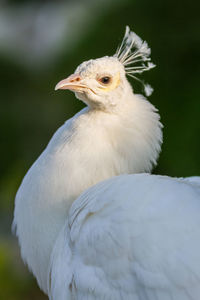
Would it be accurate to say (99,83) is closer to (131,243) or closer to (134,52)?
(134,52)

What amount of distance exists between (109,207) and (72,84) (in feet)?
2.12

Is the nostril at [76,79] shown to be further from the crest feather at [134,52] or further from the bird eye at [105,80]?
the crest feather at [134,52]

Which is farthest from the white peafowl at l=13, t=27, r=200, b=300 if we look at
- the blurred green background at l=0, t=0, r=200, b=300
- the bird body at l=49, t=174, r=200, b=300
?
the blurred green background at l=0, t=0, r=200, b=300

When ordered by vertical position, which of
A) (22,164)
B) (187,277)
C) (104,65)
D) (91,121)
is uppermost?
(104,65)

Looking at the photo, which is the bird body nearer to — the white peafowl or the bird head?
the white peafowl

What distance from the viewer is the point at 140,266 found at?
90.0 inches

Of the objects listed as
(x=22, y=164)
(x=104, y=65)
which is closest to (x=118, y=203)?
(x=104, y=65)

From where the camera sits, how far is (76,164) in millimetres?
2713

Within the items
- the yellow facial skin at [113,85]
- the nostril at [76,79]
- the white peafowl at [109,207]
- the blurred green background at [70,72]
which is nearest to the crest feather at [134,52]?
the white peafowl at [109,207]

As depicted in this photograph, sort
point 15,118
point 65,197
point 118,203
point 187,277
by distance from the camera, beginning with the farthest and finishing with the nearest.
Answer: point 15,118, point 65,197, point 118,203, point 187,277

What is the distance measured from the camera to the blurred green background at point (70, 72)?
6895 mm

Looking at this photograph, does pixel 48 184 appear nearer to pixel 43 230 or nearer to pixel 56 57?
pixel 43 230

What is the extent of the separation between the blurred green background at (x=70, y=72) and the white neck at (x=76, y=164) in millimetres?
3208

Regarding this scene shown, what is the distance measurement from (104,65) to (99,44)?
553cm
